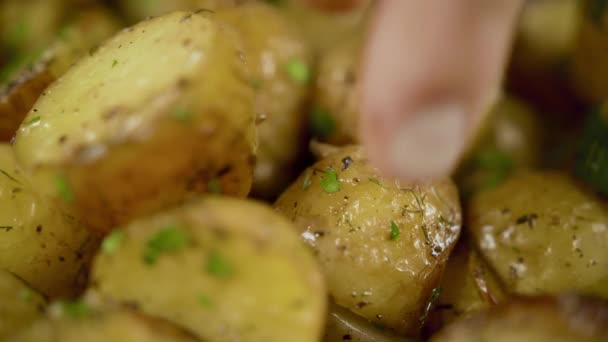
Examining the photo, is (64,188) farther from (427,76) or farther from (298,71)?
(298,71)

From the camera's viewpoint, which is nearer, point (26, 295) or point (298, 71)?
point (26, 295)

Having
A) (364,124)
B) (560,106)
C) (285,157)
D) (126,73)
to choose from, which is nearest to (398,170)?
(364,124)

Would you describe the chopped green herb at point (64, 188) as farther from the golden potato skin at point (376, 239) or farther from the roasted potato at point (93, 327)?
the golden potato skin at point (376, 239)

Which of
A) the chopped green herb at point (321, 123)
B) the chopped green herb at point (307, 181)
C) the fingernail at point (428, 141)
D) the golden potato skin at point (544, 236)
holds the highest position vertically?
the fingernail at point (428, 141)

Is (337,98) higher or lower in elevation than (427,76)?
lower

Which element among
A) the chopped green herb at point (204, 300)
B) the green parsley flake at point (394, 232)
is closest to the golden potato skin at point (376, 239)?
the green parsley flake at point (394, 232)

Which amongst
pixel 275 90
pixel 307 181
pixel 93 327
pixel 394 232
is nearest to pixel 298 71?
Result: pixel 275 90

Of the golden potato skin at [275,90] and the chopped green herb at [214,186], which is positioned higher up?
the chopped green herb at [214,186]
